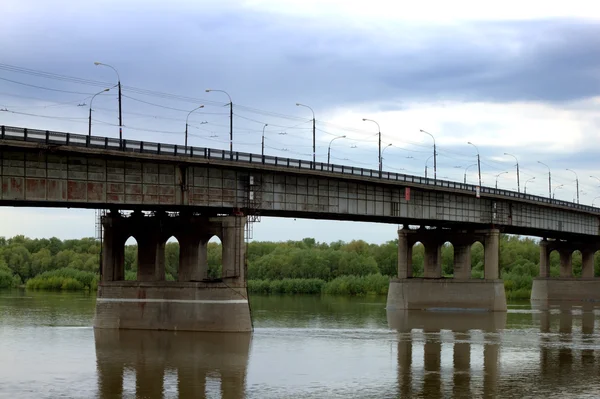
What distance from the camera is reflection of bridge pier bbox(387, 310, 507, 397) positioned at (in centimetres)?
4238

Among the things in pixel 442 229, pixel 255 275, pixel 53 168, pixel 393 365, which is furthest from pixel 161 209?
pixel 255 275

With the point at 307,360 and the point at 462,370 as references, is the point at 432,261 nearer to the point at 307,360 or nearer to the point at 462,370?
the point at 307,360

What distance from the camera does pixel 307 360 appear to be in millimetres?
52906

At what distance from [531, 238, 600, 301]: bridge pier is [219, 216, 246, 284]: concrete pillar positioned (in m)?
84.0

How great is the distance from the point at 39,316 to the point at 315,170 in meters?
30.0

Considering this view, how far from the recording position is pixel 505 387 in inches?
1670

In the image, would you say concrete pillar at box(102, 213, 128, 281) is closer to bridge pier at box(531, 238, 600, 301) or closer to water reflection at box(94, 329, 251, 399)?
water reflection at box(94, 329, 251, 399)

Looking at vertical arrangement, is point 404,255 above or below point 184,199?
below

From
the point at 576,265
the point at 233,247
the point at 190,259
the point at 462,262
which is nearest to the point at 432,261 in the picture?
the point at 462,262

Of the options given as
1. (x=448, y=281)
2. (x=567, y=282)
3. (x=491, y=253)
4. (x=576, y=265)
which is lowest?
(x=567, y=282)

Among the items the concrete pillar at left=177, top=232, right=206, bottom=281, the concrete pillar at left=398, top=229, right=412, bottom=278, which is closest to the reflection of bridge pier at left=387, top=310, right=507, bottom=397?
the concrete pillar at left=398, top=229, right=412, bottom=278

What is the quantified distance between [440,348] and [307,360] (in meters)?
11.8

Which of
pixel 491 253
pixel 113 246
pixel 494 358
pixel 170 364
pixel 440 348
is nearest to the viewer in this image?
pixel 170 364

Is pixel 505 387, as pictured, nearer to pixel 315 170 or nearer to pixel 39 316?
pixel 315 170
